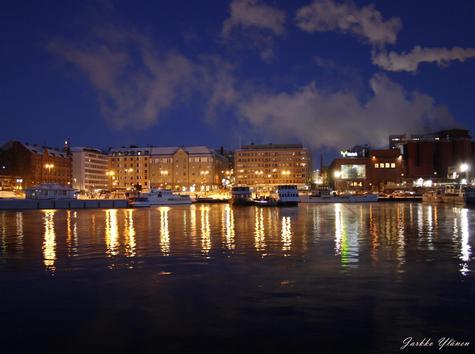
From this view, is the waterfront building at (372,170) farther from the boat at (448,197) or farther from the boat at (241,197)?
the boat at (241,197)

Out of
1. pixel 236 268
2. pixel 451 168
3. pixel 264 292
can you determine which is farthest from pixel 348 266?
pixel 451 168

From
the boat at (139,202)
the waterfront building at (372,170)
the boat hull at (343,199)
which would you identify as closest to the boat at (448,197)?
the boat hull at (343,199)

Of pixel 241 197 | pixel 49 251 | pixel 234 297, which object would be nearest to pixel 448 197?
pixel 241 197

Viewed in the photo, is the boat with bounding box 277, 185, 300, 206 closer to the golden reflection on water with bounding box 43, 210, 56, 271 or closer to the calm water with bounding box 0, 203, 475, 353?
the golden reflection on water with bounding box 43, 210, 56, 271

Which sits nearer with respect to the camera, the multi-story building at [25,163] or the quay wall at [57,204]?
the quay wall at [57,204]

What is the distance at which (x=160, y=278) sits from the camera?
60.8 feet

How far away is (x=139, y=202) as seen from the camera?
10844cm

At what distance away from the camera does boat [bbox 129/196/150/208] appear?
4195 inches

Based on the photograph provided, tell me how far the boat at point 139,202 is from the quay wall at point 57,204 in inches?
57.0

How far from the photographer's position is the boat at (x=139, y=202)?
106562mm

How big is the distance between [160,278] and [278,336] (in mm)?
7991

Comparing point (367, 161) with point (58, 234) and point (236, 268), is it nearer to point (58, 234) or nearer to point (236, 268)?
point (58, 234)

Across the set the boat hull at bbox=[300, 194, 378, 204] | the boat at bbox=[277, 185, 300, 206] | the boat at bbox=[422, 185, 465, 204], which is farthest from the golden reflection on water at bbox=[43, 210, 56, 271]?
the boat hull at bbox=[300, 194, 378, 204]

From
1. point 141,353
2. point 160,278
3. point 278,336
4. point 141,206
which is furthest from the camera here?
point 141,206
